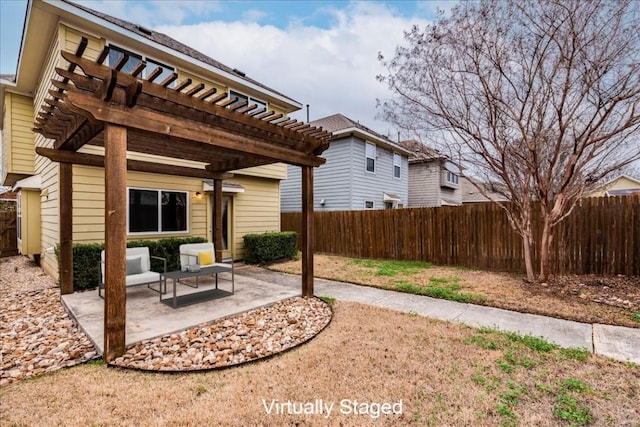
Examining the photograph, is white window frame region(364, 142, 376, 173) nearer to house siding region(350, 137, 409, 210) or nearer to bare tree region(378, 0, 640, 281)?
house siding region(350, 137, 409, 210)

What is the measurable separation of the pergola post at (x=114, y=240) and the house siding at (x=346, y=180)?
419 inches

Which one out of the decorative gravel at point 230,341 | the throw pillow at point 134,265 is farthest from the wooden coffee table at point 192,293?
the decorative gravel at point 230,341

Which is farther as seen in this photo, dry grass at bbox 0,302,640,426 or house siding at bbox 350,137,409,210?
house siding at bbox 350,137,409,210

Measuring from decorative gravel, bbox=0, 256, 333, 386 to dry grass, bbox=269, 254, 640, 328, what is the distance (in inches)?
111

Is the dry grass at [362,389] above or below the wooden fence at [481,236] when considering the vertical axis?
below

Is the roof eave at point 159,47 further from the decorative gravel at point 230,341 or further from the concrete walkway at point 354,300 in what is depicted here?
the decorative gravel at point 230,341

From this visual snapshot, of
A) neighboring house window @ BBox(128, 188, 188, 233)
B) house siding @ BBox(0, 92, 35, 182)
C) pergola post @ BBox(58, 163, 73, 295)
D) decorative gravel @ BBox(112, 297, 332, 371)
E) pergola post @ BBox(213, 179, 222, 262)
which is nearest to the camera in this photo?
decorative gravel @ BBox(112, 297, 332, 371)

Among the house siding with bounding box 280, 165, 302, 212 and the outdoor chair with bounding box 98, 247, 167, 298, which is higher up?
the house siding with bounding box 280, 165, 302, 212

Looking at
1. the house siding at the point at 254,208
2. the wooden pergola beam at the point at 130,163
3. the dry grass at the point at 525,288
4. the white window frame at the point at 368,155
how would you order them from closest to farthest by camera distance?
the dry grass at the point at 525,288
the wooden pergola beam at the point at 130,163
the house siding at the point at 254,208
the white window frame at the point at 368,155

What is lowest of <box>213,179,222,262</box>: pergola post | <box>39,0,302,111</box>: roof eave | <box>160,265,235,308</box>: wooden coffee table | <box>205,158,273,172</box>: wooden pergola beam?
<box>160,265,235,308</box>: wooden coffee table

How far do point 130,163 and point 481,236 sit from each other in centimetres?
885

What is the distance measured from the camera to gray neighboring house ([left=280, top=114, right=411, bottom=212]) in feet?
44.2

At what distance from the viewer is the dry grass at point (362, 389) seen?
2291 mm

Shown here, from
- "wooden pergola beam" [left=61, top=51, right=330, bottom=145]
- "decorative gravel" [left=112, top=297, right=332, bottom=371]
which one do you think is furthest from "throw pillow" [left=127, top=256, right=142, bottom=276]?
"wooden pergola beam" [left=61, top=51, right=330, bottom=145]
